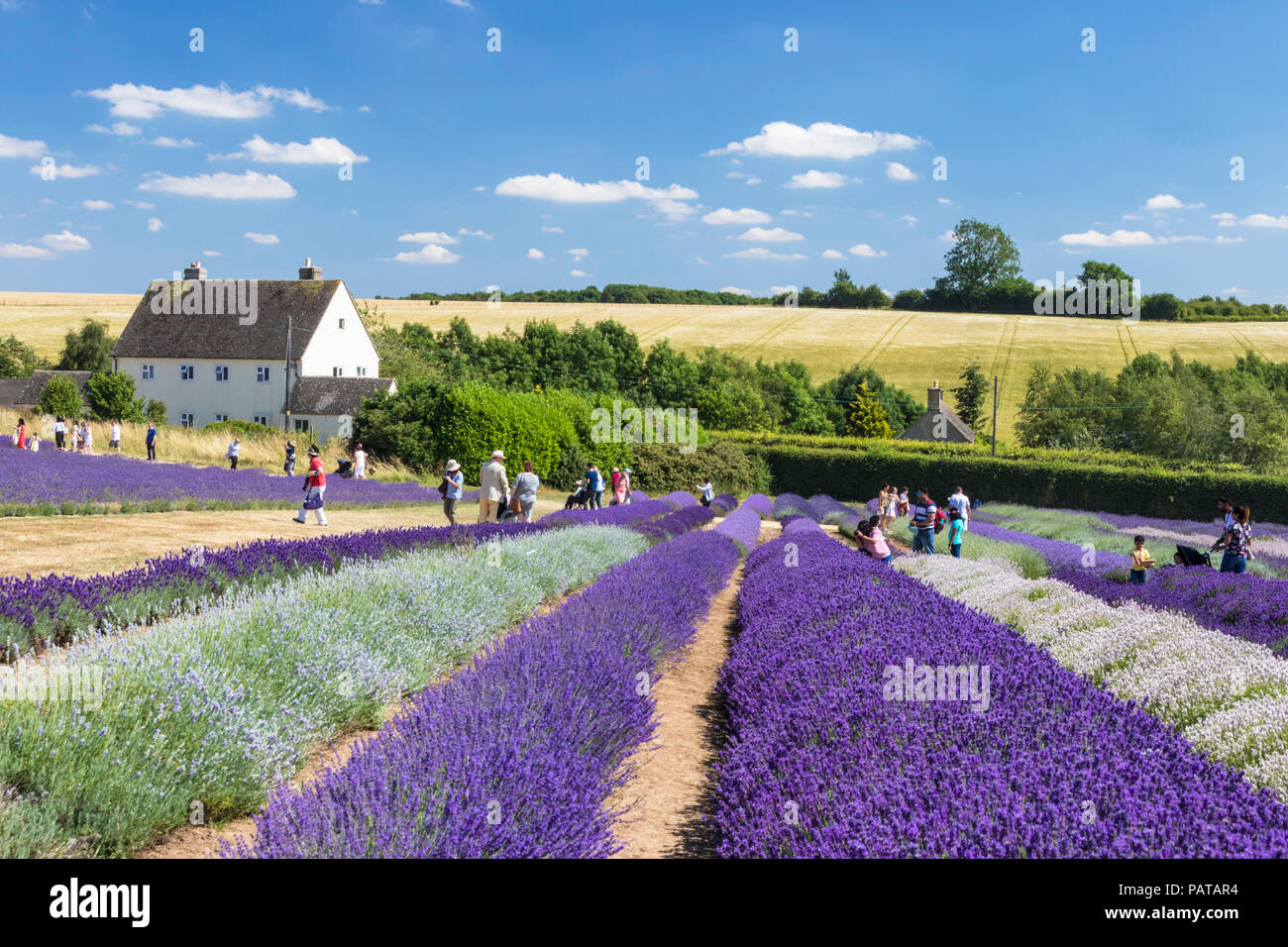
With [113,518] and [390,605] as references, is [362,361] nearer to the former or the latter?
[113,518]

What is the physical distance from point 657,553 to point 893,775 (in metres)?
7.48

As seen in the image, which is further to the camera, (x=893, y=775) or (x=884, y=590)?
(x=884, y=590)

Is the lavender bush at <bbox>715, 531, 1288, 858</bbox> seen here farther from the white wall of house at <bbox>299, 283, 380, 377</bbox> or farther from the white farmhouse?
the white wall of house at <bbox>299, 283, 380, 377</bbox>

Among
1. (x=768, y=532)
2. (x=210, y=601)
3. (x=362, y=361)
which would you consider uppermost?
(x=362, y=361)

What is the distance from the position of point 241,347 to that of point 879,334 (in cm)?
5496

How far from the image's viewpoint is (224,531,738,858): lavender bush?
287 cm

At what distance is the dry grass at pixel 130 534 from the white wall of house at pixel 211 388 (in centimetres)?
2698

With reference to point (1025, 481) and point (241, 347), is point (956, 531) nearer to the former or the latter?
point (1025, 481)

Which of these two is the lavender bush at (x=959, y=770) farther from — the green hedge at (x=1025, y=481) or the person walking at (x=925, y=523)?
the green hedge at (x=1025, y=481)

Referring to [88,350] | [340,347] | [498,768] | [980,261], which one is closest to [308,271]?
[340,347]

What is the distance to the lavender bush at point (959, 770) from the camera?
2691 millimetres

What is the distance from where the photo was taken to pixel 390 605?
6320mm

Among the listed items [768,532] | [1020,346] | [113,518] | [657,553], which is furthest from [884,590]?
[1020,346]
